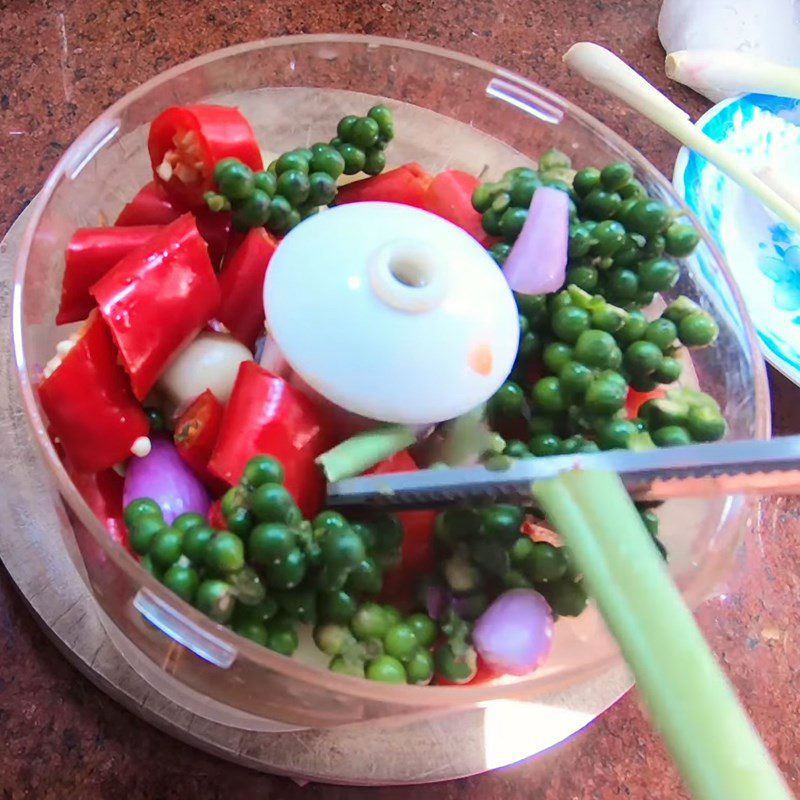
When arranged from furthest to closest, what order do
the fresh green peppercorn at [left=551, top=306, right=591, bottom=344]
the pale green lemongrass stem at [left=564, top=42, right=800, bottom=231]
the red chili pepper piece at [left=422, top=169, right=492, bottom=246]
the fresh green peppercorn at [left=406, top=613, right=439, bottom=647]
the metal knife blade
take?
the pale green lemongrass stem at [left=564, top=42, right=800, bottom=231], the red chili pepper piece at [left=422, top=169, right=492, bottom=246], the fresh green peppercorn at [left=551, top=306, right=591, bottom=344], the fresh green peppercorn at [left=406, top=613, right=439, bottom=647], the metal knife blade

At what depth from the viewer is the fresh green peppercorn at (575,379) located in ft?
2.19

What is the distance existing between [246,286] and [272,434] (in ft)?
0.47

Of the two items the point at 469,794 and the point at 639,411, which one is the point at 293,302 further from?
the point at 469,794

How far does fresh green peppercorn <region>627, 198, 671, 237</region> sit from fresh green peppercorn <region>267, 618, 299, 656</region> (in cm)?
44

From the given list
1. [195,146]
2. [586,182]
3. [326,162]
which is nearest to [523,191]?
[586,182]

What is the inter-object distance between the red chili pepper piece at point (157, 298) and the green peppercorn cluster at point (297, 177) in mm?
44

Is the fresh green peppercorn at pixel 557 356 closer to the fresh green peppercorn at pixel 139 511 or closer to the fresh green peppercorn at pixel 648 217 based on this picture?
the fresh green peppercorn at pixel 648 217

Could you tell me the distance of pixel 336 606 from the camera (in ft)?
1.90

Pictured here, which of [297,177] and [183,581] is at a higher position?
Result: [297,177]

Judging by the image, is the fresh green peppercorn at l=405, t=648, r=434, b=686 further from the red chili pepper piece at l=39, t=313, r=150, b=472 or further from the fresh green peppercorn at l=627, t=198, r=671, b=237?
the fresh green peppercorn at l=627, t=198, r=671, b=237

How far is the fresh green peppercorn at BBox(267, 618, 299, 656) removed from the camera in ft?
1.87

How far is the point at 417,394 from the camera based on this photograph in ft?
2.06

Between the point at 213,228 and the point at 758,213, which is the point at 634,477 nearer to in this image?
the point at 213,228

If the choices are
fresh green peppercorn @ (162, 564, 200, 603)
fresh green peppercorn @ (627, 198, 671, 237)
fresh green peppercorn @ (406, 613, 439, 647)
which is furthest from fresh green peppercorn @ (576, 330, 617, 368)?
fresh green peppercorn @ (162, 564, 200, 603)
